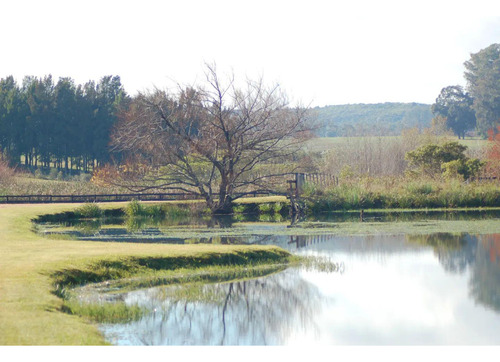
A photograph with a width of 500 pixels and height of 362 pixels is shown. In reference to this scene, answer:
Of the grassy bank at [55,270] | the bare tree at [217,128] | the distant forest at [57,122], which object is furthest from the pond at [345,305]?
the distant forest at [57,122]

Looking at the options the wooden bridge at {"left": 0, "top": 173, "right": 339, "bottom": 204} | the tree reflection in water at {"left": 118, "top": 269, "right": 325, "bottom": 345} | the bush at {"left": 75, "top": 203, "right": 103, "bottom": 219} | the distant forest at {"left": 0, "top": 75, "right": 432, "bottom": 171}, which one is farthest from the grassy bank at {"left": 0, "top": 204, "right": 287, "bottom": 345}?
the distant forest at {"left": 0, "top": 75, "right": 432, "bottom": 171}

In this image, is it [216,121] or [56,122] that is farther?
[56,122]

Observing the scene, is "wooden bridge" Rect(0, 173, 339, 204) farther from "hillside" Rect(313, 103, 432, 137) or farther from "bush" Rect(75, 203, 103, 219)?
"hillside" Rect(313, 103, 432, 137)

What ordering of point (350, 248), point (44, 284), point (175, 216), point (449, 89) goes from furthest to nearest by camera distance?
point (449, 89) < point (175, 216) < point (350, 248) < point (44, 284)

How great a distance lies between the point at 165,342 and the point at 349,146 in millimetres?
46806

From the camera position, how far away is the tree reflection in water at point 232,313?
1042 centimetres

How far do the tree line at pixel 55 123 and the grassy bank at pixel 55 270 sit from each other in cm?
4445

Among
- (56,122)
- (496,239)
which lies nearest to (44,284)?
(496,239)

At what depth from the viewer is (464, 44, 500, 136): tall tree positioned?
8375cm

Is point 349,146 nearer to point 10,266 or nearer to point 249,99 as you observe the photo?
point 249,99

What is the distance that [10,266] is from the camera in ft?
43.9

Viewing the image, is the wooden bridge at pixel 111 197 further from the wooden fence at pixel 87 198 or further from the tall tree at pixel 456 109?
the tall tree at pixel 456 109

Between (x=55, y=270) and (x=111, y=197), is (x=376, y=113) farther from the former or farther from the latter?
(x=55, y=270)
